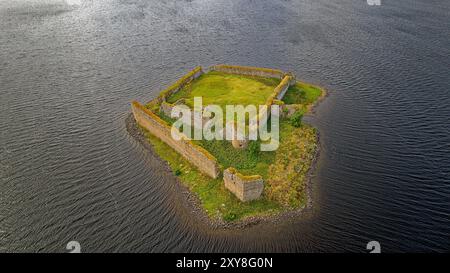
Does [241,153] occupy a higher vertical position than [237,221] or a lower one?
higher

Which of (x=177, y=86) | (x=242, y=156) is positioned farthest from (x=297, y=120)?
(x=177, y=86)

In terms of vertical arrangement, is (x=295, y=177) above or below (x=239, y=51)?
below

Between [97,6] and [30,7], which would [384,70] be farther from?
[30,7]

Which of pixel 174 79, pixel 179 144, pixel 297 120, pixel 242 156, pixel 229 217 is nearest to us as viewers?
pixel 229 217

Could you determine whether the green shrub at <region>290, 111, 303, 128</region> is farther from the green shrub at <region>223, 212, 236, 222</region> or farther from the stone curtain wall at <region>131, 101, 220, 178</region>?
→ the green shrub at <region>223, 212, 236, 222</region>

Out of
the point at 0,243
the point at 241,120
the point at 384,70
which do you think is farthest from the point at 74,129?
the point at 384,70

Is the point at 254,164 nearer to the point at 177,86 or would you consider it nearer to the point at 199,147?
the point at 199,147

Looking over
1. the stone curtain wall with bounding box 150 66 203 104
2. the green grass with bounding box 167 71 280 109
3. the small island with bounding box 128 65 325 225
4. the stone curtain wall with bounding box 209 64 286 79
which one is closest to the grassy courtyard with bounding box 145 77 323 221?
the small island with bounding box 128 65 325 225
